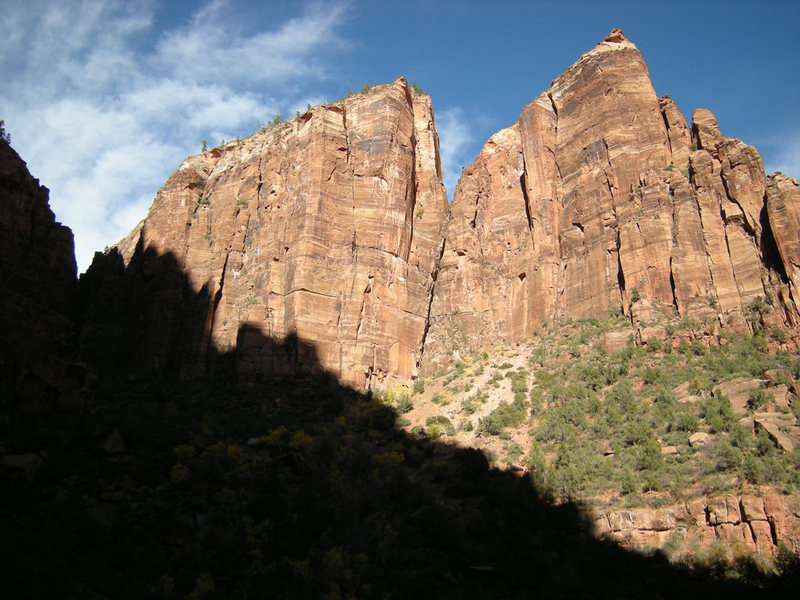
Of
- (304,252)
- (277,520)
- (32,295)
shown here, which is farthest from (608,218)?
(32,295)

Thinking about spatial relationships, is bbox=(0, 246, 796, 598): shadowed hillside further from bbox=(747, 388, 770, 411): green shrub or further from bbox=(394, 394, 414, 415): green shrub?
bbox=(747, 388, 770, 411): green shrub

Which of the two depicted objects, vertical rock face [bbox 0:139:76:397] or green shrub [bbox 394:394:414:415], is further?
green shrub [bbox 394:394:414:415]

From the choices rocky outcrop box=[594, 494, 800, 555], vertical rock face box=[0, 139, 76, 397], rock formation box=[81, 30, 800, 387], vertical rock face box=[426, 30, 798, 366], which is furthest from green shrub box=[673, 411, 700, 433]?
vertical rock face box=[0, 139, 76, 397]

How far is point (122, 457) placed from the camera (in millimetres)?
27219

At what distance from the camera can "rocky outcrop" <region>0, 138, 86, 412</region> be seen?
30766 mm

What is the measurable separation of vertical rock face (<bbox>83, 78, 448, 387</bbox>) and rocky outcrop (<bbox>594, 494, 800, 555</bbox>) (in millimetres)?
20883

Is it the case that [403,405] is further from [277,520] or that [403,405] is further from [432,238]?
[277,520]

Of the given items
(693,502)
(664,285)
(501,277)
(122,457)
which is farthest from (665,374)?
→ (122,457)

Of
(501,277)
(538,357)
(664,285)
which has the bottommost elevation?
(538,357)

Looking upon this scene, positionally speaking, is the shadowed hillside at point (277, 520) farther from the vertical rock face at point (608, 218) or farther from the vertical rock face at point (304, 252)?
the vertical rock face at point (608, 218)

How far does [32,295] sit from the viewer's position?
39531mm

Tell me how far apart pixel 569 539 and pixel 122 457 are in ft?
60.8

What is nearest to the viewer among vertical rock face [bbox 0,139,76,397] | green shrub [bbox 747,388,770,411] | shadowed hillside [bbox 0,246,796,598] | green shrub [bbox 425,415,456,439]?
shadowed hillside [bbox 0,246,796,598]

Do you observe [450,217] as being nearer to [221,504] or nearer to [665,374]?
[665,374]
